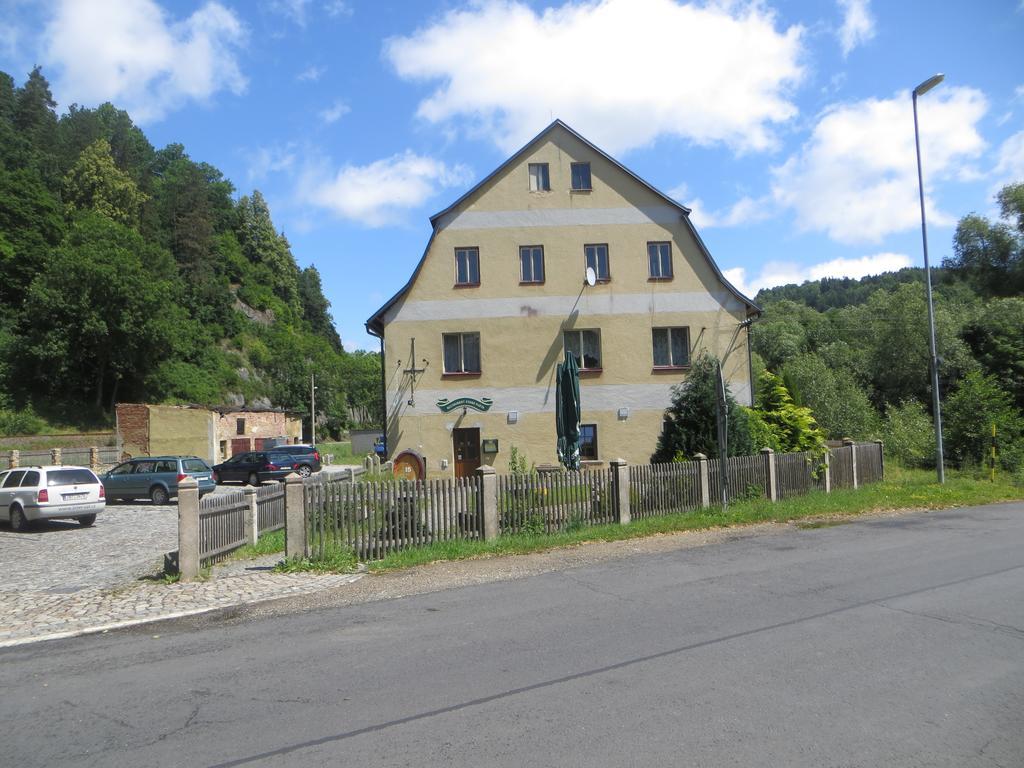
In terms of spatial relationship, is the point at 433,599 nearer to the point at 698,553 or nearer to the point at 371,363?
the point at 698,553

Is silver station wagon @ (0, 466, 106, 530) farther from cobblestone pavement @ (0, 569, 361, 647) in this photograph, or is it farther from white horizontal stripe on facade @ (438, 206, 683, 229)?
white horizontal stripe on facade @ (438, 206, 683, 229)

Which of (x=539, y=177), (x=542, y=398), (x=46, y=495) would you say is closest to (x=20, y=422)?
(x=46, y=495)

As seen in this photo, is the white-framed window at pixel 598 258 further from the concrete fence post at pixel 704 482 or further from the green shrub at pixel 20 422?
the green shrub at pixel 20 422

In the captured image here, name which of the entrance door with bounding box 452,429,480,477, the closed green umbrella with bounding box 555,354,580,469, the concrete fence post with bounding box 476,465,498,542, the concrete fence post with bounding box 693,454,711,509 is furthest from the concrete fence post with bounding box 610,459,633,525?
the entrance door with bounding box 452,429,480,477

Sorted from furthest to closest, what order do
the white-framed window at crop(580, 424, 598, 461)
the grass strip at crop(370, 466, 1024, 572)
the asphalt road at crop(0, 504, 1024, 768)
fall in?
the white-framed window at crop(580, 424, 598, 461), the grass strip at crop(370, 466, 1024, 572), the asphalt road at crop(0, 504, 1024, 768)

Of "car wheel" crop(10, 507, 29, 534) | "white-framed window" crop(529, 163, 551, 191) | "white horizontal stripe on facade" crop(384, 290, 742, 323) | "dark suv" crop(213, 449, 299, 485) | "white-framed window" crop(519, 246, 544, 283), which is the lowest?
"car wheel" crop(10, 507, 29, 534)

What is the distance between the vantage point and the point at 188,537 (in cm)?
1107

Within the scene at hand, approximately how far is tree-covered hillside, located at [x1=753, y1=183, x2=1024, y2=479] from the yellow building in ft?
15.8

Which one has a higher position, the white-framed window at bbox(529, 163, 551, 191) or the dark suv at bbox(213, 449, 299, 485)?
the white-framed window at bbox(529, 163, 551, 191)

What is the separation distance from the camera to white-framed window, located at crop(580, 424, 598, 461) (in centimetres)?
2608

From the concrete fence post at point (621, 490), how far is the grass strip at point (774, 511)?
32 cm

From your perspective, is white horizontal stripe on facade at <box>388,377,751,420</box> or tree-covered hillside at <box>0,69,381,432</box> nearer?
white horizontal stripe on facade at <box>388,377,751,420</box>

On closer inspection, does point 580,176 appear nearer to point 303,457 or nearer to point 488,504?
point 488,504

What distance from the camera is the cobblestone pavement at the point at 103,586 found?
8805 millimetres
